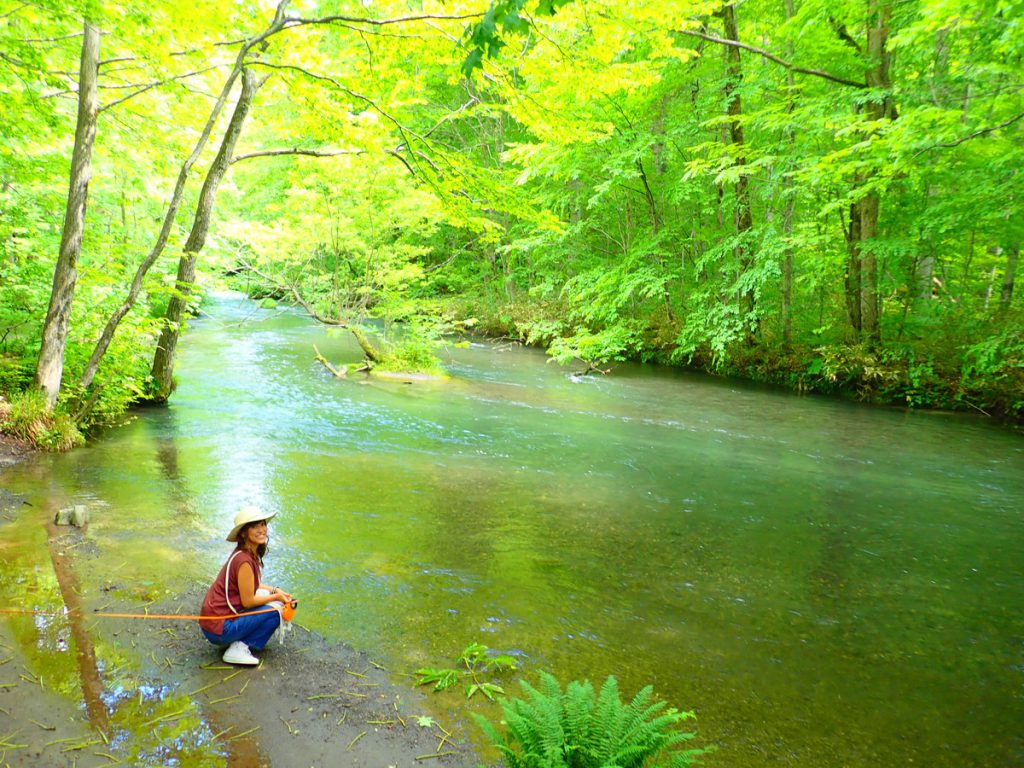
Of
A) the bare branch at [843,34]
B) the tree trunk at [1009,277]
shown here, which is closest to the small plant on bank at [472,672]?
the tree trunk at [1009,277]

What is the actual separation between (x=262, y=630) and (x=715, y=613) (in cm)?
343

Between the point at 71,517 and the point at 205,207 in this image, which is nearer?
the point at 71,517

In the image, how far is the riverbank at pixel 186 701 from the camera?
291cm

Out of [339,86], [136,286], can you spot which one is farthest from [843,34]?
[136,286]

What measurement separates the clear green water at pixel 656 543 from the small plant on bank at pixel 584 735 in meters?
0.83

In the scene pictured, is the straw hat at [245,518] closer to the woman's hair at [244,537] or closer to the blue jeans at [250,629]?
the woman's hair at [244,537]

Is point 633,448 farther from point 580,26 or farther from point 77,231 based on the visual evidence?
point 77,231

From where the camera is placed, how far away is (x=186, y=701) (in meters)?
3.30

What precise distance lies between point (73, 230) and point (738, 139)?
1552cm

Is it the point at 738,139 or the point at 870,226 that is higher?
the point at 738,139

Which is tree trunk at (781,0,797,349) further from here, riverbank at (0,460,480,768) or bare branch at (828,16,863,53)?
riverbank at (0,460,480,768)

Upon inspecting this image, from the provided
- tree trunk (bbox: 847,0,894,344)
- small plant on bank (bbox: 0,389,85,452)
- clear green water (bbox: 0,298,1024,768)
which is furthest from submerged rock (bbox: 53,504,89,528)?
tree trunk (bbox: 847,0,894,344)

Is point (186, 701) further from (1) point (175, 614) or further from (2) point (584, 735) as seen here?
(2) point (584, 735)

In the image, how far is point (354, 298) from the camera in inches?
686
